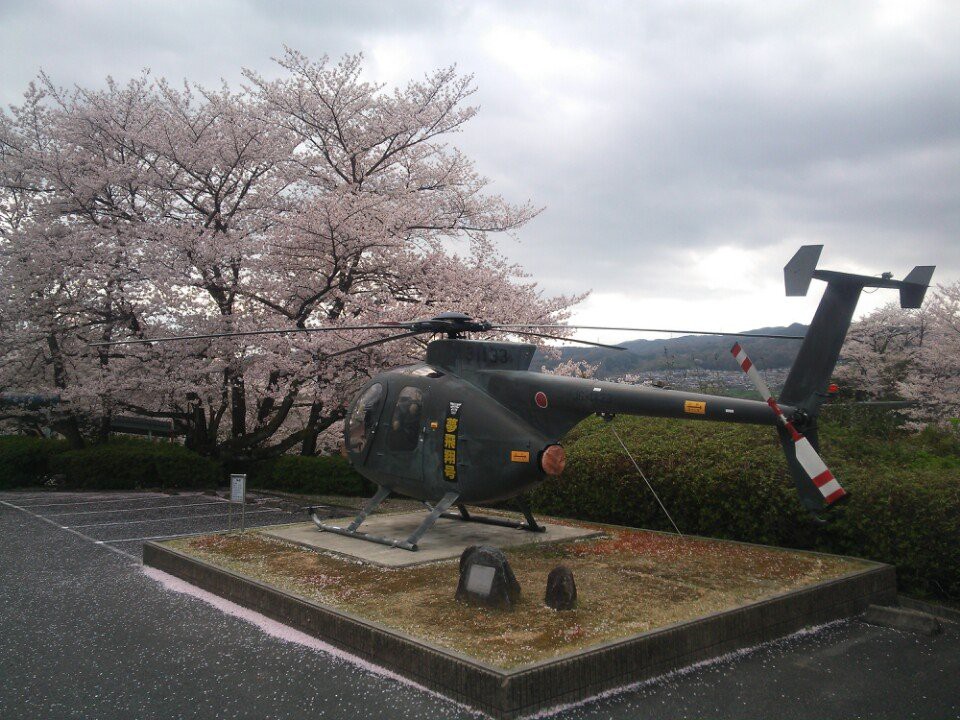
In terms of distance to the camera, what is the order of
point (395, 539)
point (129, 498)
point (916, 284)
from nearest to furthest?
1. point (916, 284)
2. point (395, 539)
3. point (129, 498)

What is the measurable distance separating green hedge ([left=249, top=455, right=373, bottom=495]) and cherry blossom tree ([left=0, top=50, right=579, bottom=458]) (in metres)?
0.98

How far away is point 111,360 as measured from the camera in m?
18.2

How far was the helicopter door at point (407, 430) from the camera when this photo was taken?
1005 cm

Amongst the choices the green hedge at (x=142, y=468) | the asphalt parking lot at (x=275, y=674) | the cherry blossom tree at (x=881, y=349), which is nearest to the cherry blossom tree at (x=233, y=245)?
the green hedge at (x=142, y=468)

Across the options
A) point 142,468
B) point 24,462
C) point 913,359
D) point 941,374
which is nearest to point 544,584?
point 142,468

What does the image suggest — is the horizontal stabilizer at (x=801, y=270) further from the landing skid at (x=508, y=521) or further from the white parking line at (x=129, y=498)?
the white parking line at (x=129, y=498)

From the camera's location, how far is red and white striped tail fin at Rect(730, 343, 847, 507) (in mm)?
6910

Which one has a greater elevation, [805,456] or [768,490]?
[805,456]

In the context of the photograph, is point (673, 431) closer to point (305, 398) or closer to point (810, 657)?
point (810, 657)

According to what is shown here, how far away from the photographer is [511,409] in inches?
382

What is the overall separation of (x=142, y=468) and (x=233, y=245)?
254 inches

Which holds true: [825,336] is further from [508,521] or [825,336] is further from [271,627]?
[271,627]

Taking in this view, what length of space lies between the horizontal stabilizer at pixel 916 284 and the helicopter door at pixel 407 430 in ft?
19.4

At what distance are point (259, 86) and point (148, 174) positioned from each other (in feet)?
12.0
